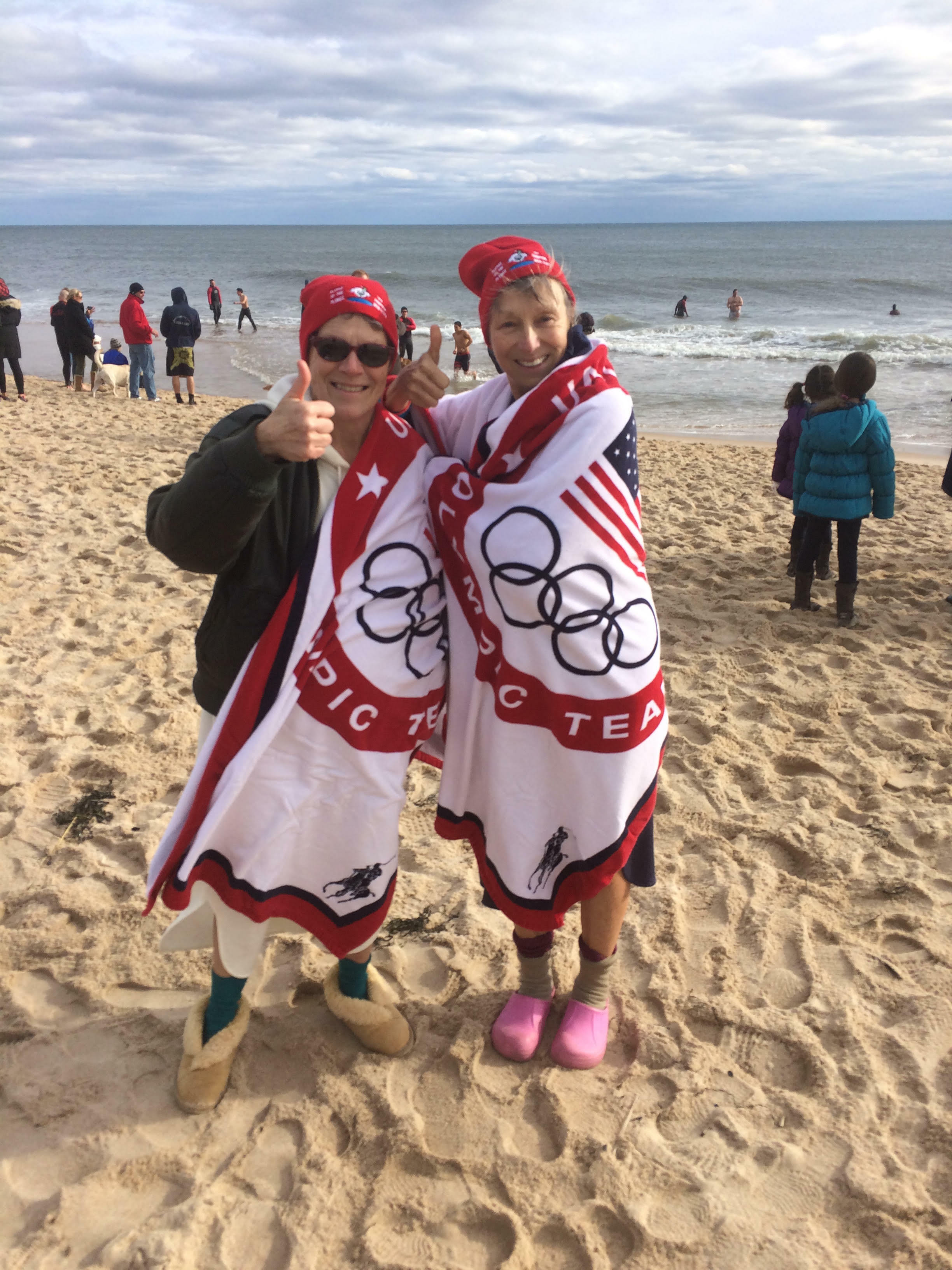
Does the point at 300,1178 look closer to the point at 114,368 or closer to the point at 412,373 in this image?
the point at 412,373

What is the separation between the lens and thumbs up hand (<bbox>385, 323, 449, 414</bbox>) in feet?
6.41

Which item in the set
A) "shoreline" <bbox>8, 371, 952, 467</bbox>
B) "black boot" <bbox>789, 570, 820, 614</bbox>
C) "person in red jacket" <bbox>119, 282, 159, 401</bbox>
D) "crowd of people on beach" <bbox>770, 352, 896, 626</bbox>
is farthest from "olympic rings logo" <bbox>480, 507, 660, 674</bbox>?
"person in red jacket" <bbox>119, 282, 159, 401</bbox>

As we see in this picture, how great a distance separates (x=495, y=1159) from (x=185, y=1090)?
78 centimetres

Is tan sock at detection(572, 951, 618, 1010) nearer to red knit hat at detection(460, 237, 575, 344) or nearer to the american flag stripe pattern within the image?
the american flag stripe pattern

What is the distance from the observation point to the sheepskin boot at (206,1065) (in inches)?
84.6

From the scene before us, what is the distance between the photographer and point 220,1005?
2193 mm

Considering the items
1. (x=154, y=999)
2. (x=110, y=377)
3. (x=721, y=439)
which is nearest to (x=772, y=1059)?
(x=154, y=999)

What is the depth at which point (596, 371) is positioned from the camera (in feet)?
6.27

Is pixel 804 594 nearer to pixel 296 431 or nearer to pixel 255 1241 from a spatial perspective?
pixel 296 431

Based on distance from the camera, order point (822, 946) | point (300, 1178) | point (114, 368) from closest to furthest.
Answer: point (300, 1178), point (822, 946), point (114, 368)

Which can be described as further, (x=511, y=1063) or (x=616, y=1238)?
(x=511, y=1063)

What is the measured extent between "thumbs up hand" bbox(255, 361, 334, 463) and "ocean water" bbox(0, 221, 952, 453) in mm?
11547

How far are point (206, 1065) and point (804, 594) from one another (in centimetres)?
450

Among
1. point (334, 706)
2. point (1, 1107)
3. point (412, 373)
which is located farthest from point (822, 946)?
point (1, 1107)
